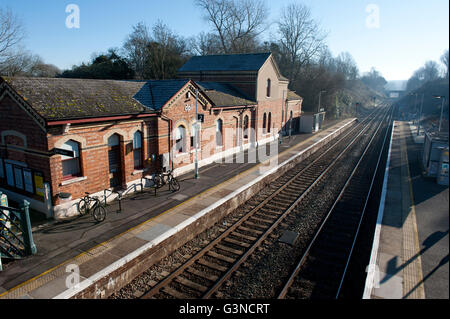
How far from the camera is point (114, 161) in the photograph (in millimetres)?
14375

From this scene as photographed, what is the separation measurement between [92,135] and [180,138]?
20.1 ft

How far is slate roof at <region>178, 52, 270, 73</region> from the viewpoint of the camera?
27416 mm

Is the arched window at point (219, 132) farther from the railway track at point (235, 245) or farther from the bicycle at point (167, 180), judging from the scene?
the bicycle at point (167, 180)

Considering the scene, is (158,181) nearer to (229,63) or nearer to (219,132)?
(219,132)

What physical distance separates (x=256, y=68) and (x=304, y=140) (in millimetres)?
10693

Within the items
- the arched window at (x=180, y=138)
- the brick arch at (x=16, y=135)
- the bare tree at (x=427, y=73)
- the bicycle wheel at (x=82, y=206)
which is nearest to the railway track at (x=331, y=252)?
the bicycle wheel at (x=82, y=206)

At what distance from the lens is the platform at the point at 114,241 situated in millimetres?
8033

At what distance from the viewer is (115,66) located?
3588 cm

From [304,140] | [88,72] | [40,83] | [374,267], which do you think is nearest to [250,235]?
[374,267]

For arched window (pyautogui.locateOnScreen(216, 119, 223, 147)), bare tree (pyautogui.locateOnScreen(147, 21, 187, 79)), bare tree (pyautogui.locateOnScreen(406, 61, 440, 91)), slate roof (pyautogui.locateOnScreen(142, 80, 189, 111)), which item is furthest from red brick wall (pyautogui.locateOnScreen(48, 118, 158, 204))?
bare tree (pyautogui.locateOnScreen(406, 61, 440, 91))

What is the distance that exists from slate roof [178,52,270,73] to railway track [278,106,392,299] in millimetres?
14661

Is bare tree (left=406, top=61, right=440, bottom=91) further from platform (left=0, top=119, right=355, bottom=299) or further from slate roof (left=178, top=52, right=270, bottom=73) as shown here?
platform (left=0, top=119, right=355, bottom=299)

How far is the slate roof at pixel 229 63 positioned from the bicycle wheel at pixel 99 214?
19.3 metres
